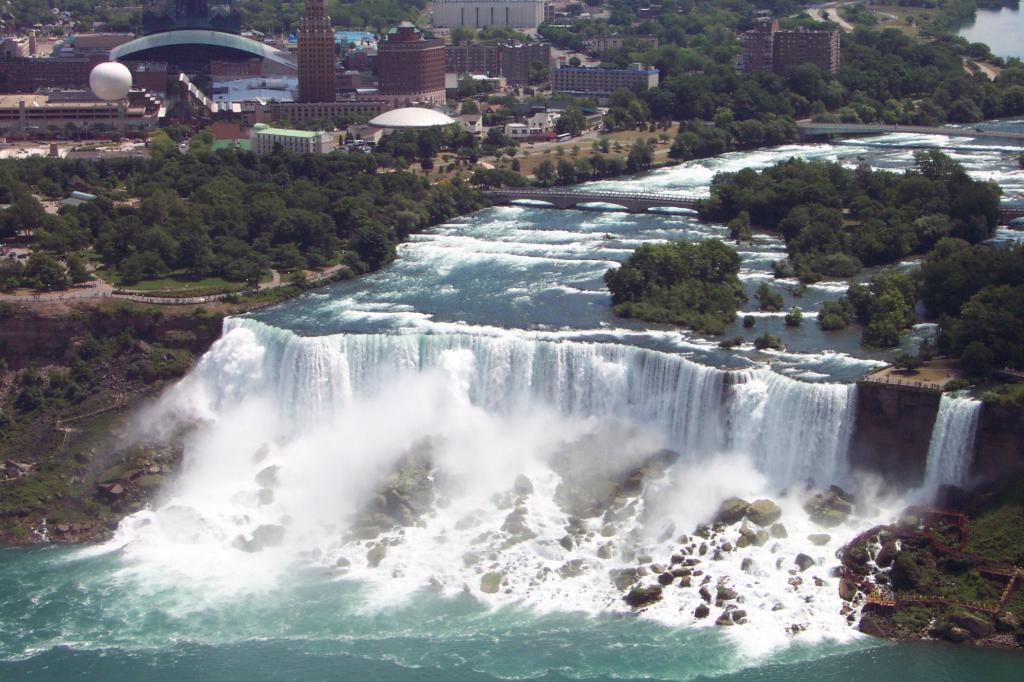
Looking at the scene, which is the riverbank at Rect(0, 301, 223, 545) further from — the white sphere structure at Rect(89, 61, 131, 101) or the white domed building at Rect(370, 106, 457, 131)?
the white sphere structure at Rect(89, 61, 131, 101)

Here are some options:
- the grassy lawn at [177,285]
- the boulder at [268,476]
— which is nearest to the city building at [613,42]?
the grassy lawn at [177,285]

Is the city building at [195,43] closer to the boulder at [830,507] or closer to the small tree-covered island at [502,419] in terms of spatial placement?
the small tree-covered island at [502,419]

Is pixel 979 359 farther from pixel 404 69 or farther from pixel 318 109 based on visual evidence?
pixel 404 69

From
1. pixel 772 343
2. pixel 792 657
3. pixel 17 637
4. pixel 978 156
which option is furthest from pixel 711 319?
pixel 978 156

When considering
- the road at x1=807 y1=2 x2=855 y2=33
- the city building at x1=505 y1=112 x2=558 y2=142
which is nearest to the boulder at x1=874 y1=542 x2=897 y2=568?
the city building at x1=505 y1=112 x2=558 y2=142

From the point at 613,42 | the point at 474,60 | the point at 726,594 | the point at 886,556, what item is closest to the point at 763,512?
the point at 886,556

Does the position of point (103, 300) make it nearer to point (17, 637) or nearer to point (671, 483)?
point (17, 637)
